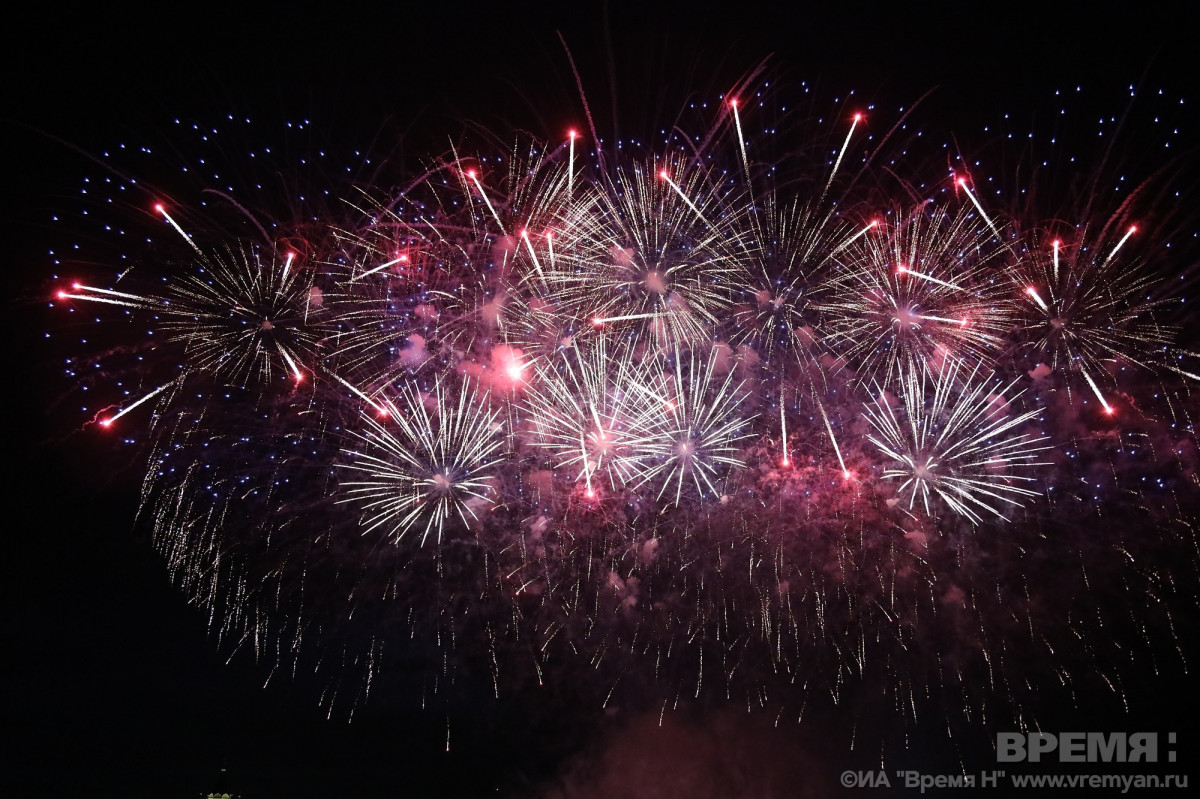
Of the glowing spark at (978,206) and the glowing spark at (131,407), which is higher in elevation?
the glowing spark at (978,206)

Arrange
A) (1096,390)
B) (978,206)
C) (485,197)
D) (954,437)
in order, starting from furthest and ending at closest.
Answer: (954,437), (1096,390), (485,197), (978,206)

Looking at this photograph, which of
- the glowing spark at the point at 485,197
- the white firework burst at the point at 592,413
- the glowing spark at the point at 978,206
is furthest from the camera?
the white firework burst at the point at 592,413

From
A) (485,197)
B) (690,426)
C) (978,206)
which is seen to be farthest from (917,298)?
(485,197)

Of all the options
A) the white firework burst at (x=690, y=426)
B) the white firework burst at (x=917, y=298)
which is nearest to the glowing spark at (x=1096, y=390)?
the white firework burst at (x=917, y=298)

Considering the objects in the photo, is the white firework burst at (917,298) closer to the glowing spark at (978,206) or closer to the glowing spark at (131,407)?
the glowing spark at (978,206)

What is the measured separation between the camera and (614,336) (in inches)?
410

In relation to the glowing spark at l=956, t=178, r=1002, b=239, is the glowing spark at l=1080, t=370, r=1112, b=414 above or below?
below

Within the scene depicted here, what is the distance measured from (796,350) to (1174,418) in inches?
258

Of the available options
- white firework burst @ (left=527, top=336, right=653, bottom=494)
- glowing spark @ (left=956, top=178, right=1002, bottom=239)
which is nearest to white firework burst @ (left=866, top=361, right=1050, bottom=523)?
glowing spark @ (left=956, top=178, right=1002, bottom=239)

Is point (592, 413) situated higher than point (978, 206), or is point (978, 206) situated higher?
point (978, 206)

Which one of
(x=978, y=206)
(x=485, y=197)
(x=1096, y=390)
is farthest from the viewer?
(x=1096, y=390)

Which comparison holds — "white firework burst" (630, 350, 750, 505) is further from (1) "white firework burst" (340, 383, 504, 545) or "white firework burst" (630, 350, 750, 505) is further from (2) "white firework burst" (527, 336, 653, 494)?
(1) "white firework burst" (340, 383, 504, 545)

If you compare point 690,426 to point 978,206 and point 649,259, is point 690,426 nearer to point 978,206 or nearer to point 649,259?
point 649,259

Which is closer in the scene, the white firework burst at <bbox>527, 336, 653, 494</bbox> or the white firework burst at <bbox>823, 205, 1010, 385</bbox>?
the white firework burst at <bbox>823, 205, 1010, 385</bbox>
